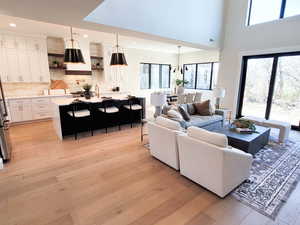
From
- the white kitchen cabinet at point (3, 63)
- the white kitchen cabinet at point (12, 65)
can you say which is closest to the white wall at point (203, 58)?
the white kitchen cabinet at point (12, 65)

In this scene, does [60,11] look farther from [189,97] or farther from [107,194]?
[189,97]

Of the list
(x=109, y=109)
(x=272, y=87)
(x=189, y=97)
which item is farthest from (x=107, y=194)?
(x=272, y=87)

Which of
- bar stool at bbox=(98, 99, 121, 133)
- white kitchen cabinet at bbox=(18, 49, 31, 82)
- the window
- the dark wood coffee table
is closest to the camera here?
the dark wood coffee table

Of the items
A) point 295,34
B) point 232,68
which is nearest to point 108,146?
point 232,68

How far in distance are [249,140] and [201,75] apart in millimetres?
6674

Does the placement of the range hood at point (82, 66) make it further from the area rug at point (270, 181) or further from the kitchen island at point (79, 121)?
the area rug at point (270, 181)

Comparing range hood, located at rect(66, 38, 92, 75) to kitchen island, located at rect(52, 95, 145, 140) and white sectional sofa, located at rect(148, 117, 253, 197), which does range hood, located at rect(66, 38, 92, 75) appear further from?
white sectional sofa, located at rect(148, 117, 253, 197)

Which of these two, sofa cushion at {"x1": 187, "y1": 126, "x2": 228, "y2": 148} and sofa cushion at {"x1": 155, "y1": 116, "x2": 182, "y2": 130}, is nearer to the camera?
sofa cushion at {"x1": 187, "y1": 126, "x2": 228, "y2": 148}

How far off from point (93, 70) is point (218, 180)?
663cm

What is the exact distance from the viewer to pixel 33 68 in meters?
5.57

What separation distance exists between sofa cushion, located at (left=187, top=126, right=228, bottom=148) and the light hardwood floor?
0.75 m

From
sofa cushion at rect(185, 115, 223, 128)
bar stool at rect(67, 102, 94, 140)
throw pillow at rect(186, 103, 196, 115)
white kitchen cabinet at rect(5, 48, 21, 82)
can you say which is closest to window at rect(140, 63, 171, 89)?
throw pillow at rect(186, 103, 196, 115)

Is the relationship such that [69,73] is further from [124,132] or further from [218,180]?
[218,180]

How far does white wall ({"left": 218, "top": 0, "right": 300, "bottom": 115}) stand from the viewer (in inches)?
188
